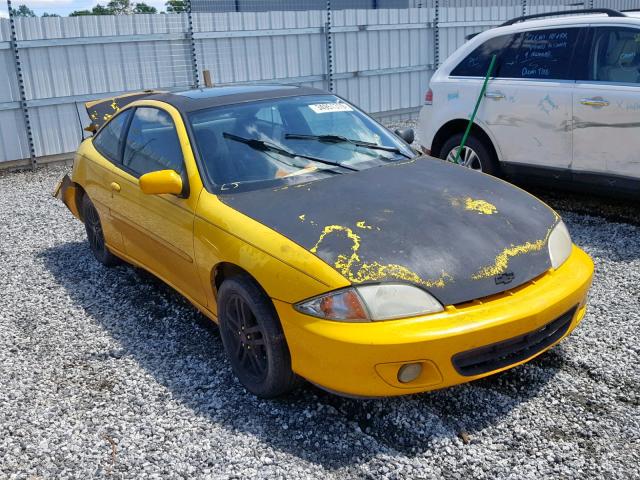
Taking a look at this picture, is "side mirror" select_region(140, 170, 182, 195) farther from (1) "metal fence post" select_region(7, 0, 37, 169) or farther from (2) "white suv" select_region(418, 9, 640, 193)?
(1) "metal fence post" select_region(7, 0, 37, 169)

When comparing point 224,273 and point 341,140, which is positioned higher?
point 341,140

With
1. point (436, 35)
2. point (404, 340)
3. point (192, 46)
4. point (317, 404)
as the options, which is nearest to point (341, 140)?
point (317, 404)

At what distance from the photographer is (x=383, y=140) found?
4.46m

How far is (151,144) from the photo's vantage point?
14.7 ft

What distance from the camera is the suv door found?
6066 millimetres

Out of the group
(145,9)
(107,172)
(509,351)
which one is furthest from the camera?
(145,9)

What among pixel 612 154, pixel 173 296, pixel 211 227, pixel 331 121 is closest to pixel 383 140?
pixel 331 121

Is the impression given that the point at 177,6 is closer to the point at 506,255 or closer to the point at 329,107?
the point at 329,107

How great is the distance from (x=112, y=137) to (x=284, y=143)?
175 centimetres

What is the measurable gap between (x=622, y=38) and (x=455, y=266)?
3.80 m

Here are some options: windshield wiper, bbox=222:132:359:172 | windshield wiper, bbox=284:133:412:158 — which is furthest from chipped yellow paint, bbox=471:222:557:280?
windshield wiper, bbox=284:133:412:158

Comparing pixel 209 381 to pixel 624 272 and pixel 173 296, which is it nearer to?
pixel 173 296

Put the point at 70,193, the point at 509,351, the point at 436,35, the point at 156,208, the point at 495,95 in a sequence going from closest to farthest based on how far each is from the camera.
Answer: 1. the point at 509,351
2. the point at 156,208
3. the point at 70,193
4. the point at 495,95
5. the point at 436,35

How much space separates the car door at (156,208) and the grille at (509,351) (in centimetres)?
160
